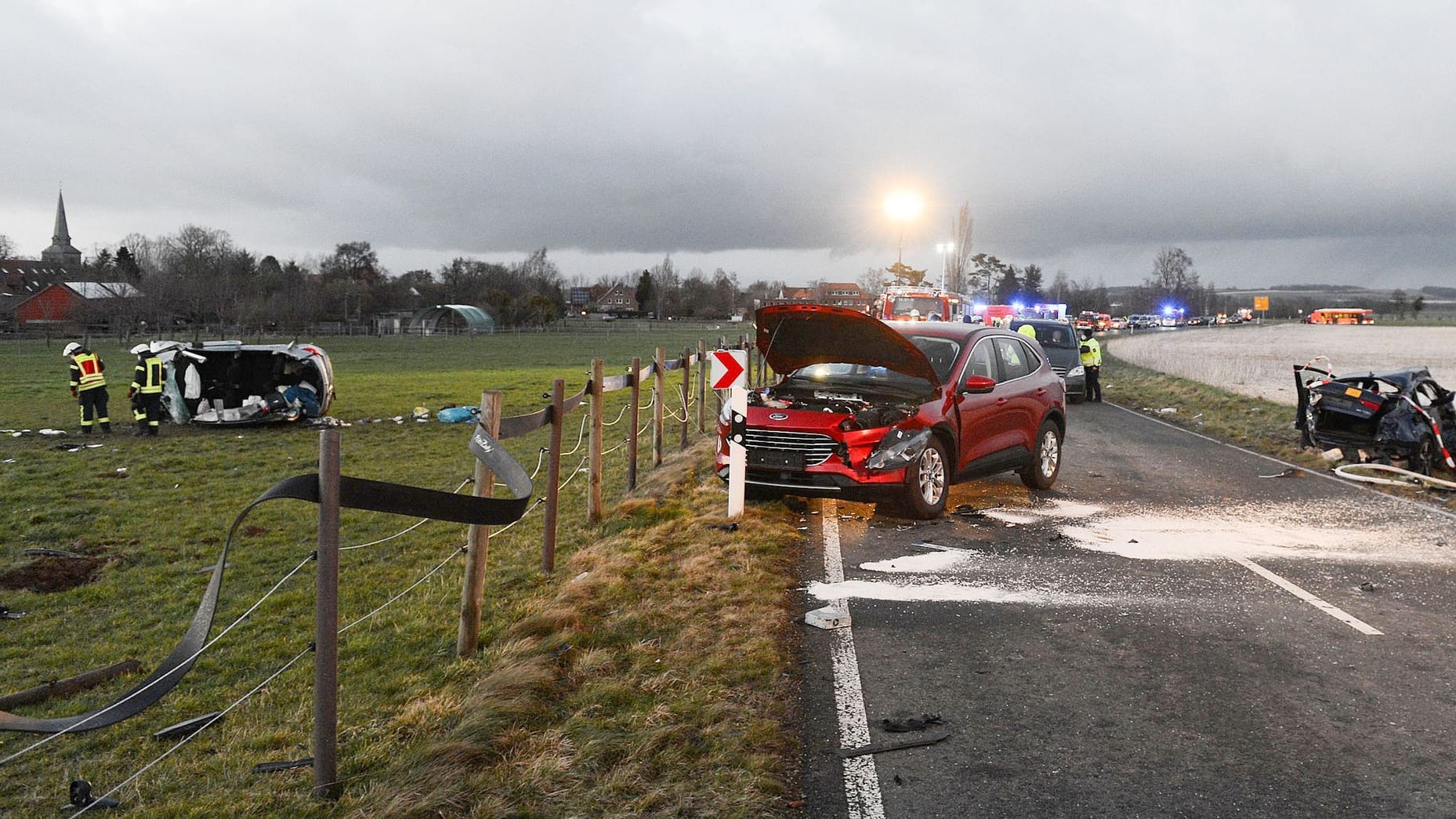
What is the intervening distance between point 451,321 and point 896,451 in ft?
246

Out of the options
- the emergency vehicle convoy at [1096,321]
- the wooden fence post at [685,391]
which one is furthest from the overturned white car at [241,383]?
the emergency vehicle convoy at [1096,321]

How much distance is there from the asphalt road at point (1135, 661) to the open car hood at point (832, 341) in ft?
4.75

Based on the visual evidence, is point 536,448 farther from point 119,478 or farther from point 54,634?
point 54,634

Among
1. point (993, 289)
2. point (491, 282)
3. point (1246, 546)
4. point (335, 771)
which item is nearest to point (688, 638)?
point (335, 771)

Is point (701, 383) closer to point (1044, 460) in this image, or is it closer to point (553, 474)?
point (1044, 460)

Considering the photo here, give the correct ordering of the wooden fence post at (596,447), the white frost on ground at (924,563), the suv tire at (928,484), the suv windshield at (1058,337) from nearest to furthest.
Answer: the white frost on ground at (924,563) < the wooden fence post at (596,447) < the suv tire at (928,484) < the suv windshield at (1058,337)

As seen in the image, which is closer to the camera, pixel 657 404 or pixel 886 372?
pixel 886 372

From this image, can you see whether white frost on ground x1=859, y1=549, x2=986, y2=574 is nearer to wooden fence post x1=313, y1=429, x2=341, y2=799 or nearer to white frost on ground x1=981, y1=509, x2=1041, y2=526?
white frost on ground x1=981, y1=509, x2=1041, y2=526

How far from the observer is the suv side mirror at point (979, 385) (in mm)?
9156

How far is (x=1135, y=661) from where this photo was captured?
5.52 metres

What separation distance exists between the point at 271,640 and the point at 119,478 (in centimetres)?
753

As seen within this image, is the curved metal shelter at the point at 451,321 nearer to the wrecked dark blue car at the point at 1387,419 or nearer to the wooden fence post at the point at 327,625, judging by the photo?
the wrecked dark blue car at the point at 1387,419

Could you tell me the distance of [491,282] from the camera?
106875 millimetres

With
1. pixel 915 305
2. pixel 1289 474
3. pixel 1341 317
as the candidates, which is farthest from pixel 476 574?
pixel 1341 317
